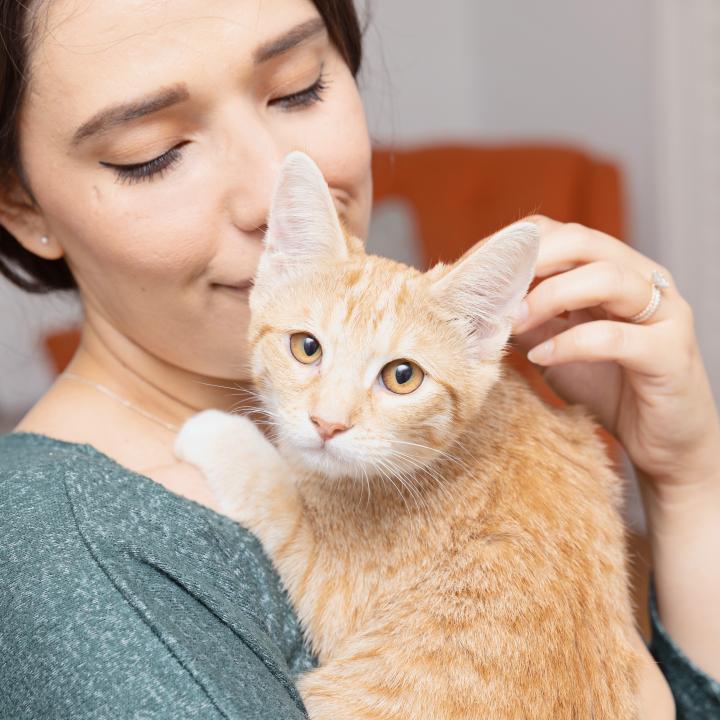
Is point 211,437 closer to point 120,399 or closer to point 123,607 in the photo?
point 120,399

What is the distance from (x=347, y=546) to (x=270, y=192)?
0.56 meters

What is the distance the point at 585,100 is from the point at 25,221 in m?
3.36

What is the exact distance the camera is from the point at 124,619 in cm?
106

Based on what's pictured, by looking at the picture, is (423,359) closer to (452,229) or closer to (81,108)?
(81,108)

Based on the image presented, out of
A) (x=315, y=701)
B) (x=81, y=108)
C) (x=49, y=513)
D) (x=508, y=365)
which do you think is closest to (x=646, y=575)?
(x=508, y=365)

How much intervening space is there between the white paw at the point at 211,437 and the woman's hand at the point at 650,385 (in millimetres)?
484

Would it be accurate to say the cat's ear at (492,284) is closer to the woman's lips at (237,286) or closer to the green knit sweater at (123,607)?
the woman's lips at (237,286)

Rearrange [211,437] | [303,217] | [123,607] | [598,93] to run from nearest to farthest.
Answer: [123,607], [303,217], [211,437], [598,93]

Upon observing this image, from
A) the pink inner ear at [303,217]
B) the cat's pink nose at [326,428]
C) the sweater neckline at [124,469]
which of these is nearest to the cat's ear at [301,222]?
the pink inner ear at [303,217]

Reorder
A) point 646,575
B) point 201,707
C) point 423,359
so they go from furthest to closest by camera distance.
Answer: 1. point 646,575
2. point 423,359
3. point 201,707

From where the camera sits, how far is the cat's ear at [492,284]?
1287 mm

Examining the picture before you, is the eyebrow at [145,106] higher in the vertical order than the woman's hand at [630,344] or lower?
higher

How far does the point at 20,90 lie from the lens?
1341 mm

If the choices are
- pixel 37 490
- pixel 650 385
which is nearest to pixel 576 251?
pixel 650 385
